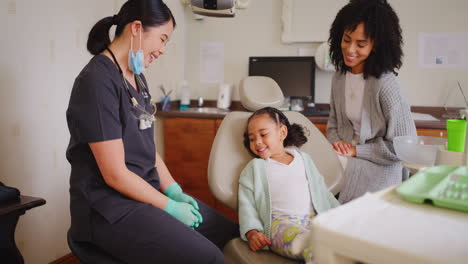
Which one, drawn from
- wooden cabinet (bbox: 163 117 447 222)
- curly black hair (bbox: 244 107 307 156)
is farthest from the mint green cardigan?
wooden cabinet (bbox: 163 117 447 222)

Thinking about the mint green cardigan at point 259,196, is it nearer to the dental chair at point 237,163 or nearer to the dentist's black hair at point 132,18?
the dental chair at point 237,163

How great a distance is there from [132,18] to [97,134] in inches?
16.1

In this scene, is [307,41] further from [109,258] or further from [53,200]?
[109,258]

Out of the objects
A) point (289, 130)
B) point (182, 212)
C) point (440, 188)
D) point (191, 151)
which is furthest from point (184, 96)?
point (440, 188)

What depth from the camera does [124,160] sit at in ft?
4.01

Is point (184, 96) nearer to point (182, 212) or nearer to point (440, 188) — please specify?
point (182, 212)

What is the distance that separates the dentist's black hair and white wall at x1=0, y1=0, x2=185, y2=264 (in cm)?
63

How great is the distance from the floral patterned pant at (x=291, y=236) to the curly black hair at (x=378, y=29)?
0.67 m

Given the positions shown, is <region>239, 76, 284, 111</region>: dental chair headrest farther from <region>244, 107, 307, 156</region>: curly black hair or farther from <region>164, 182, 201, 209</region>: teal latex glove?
<region>164, 182, 201, 209</region>: teal latex glove

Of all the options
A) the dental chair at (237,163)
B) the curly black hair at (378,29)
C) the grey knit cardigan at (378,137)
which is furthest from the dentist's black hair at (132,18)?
the grey knit cardigan at (378,137)

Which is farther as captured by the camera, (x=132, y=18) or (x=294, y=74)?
(x=294, y=74)

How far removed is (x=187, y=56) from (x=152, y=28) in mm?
2062

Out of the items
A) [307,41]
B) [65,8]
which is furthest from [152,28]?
[307,41]

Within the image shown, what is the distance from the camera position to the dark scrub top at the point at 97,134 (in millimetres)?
1127
